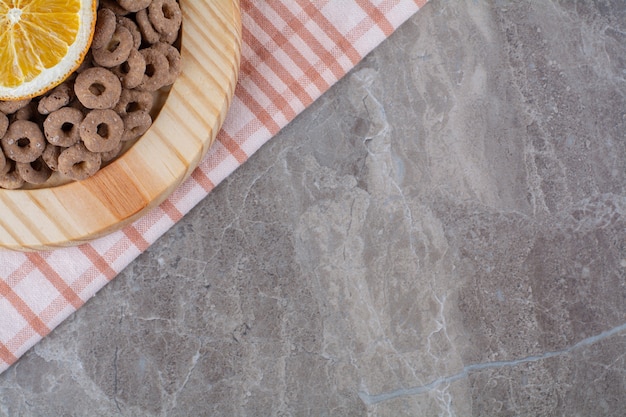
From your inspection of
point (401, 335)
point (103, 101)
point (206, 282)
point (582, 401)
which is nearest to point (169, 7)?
point (103, 101)

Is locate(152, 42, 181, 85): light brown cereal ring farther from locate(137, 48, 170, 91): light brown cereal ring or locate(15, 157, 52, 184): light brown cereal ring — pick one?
locate(15, 157, 52, 184): light brown cereal ring

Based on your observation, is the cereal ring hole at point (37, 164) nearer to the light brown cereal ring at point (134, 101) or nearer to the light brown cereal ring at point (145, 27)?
the light brown cereal ring at point (134, 101)

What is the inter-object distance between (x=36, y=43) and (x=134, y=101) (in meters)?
0.18

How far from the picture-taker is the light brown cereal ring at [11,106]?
112 cm

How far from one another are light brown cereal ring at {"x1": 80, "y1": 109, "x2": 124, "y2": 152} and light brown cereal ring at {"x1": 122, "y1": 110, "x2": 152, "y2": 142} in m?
0.02

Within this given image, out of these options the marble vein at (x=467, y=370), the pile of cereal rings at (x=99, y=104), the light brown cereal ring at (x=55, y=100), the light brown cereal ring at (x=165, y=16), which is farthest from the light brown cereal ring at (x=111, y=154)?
the marble vein at (x=467, y=370)

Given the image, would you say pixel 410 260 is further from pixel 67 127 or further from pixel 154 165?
pixel 67 127

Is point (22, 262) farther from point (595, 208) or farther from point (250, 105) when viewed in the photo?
point (595, 208)

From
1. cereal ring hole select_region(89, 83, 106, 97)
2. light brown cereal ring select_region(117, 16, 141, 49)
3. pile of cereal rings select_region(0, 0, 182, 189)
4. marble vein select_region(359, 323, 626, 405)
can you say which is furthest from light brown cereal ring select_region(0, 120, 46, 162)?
marble vein select_region(359, 323, 626, 405)

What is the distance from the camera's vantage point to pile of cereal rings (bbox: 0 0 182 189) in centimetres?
112

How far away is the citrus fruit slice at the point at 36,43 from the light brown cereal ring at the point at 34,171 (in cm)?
13

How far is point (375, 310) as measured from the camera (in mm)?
1387

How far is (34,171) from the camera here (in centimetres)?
117

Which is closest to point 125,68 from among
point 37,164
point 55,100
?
point 55,100
